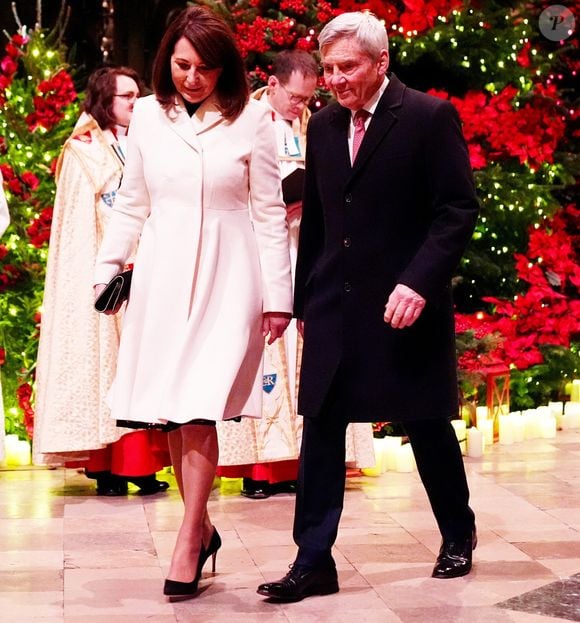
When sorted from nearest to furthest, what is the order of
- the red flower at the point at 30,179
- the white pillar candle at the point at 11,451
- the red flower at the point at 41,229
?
the white pillar candle at the point at 11,451, the red flower at the point at 41,229, the red flower at the point at 30,179

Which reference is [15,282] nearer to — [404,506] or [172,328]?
[404,506]

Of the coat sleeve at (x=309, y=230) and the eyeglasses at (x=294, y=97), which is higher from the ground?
the eyeglasses at (x=294, y=97)

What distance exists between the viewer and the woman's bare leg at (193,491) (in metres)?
4.14

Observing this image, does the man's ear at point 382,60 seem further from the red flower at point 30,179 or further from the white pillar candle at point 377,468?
the red flower at point 30,179

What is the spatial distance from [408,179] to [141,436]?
2248mm

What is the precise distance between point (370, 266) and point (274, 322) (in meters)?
0.35

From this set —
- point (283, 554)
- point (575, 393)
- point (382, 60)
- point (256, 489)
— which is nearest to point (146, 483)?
point (256, 489)

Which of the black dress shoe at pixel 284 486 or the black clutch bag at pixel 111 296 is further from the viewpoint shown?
the black dress shoe at pixel 284 486

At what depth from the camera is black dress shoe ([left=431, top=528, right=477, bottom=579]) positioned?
4.43 meters

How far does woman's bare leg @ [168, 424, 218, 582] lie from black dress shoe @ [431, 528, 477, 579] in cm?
80

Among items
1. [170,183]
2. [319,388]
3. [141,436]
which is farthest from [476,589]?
[141,436]

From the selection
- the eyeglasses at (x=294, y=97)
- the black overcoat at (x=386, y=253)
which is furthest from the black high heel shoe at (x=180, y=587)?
the eyeglasses at (x=294, y=97)

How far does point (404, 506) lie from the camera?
5.71 metres

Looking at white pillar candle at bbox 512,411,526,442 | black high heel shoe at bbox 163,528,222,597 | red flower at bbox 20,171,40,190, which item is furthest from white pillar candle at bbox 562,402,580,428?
black high heel shoe at bbox 163,528,222,597
